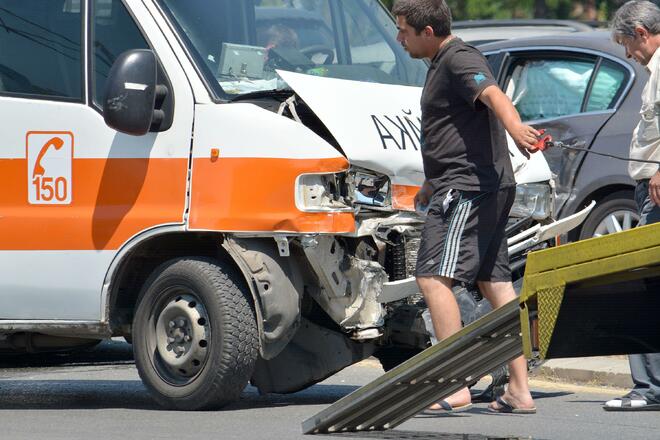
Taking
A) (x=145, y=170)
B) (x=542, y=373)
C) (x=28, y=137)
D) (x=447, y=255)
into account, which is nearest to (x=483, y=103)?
(x=447, y=255)

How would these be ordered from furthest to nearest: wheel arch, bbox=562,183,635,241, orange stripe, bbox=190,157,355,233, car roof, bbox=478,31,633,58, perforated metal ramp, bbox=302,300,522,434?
car roof, bbox=478,31,633,58 → wheel arch, bbox=562,183,635,241 → orange stripe, bbox=190,157,355,233 → perforated metal ramp, bbox=302,300,522,434

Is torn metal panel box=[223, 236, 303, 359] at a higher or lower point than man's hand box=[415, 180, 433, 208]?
lower

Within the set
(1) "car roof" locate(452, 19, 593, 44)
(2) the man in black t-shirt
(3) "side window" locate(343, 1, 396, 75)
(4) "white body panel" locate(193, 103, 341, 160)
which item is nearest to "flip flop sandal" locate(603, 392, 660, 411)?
(2) the man in black t-shirt

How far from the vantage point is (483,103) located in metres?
6.45

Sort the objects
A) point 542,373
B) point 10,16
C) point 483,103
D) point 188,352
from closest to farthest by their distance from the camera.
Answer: point 483,103 < point 188,352 < point 10,16 < point 542,373

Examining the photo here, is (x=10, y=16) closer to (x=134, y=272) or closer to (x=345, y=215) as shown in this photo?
(x=134, y=272)

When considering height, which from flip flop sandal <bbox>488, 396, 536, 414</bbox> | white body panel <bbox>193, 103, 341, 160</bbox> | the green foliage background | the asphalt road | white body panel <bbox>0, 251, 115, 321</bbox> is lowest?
the asphalt road

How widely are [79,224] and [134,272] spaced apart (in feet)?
1.34

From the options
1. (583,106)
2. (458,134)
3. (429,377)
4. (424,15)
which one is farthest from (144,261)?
(583,106)

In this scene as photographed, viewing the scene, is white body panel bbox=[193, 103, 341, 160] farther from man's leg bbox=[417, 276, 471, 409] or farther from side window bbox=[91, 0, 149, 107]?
man's leg bbox=[417, 276, 471, 409]

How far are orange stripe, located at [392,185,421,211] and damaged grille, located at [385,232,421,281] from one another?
15 cm

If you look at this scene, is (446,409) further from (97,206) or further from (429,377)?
(97,206)

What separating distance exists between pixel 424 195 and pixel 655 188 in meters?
1.04

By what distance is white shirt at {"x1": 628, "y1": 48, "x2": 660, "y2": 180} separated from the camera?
666 cm
